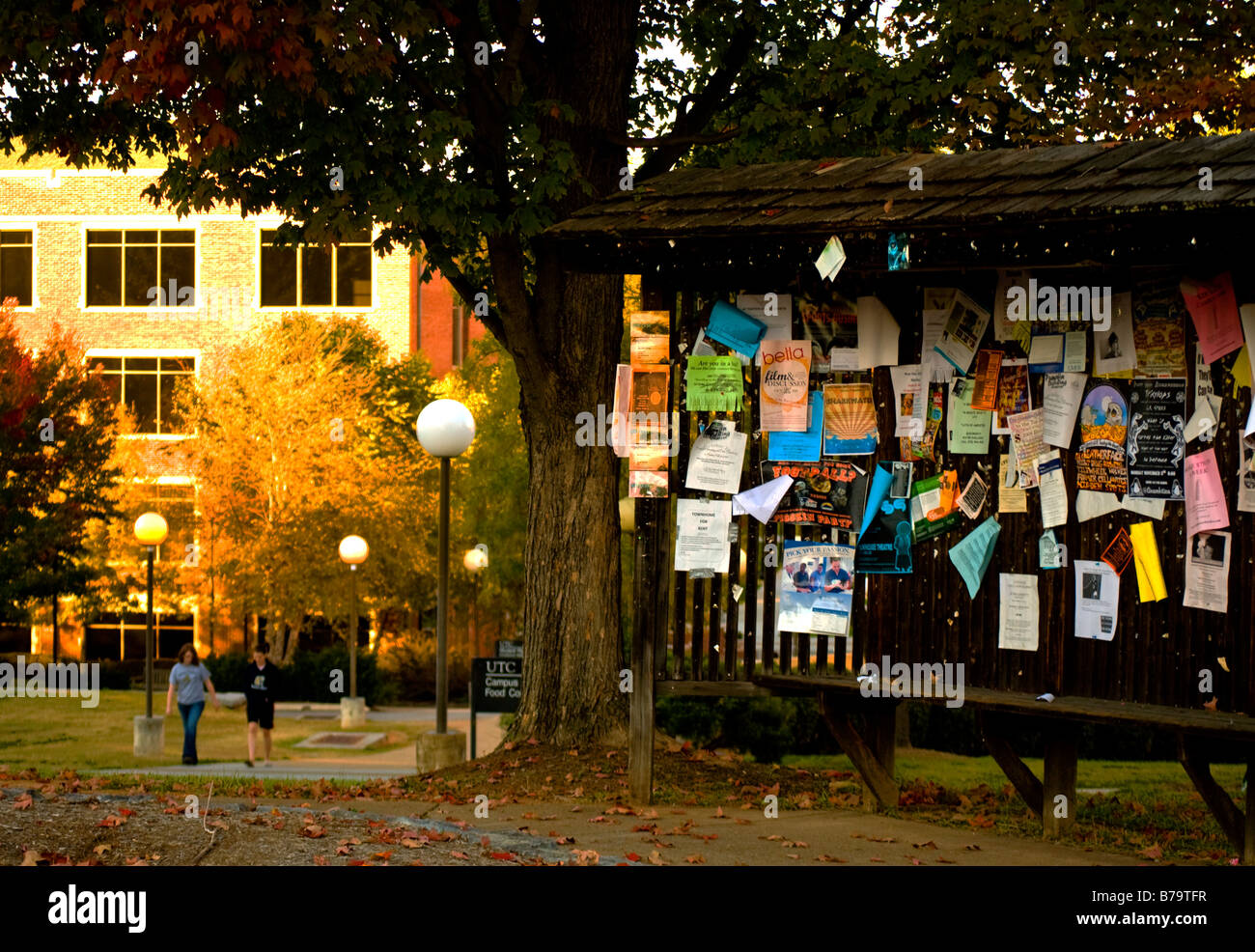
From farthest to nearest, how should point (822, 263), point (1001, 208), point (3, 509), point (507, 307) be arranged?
point (3, 509)
point (507, 307)
point (822, 263)
point (1001, 208)

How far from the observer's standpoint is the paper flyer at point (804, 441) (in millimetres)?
9672

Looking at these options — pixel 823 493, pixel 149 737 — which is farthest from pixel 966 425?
pixel 149 737

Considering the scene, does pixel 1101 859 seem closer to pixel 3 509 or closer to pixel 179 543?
pixel 3 509

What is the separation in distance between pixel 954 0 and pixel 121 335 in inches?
1459

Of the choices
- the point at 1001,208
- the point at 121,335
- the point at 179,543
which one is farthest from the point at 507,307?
the point at 121,335

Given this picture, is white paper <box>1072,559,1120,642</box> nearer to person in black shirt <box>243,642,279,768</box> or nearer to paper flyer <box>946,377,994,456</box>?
paper flyer <box>946,377,994,456</box>

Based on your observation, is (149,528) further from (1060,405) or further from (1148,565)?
(1148,565)

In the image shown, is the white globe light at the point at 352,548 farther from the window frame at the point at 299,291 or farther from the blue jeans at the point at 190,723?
the window frame at the point at 299,291

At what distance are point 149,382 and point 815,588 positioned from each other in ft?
129

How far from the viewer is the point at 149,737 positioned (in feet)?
79.9

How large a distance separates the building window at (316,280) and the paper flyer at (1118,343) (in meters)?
38.9

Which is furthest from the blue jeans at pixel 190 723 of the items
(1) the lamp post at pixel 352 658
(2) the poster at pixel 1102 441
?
(2) the poster at pixel 1102 441

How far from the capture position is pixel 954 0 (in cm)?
1411

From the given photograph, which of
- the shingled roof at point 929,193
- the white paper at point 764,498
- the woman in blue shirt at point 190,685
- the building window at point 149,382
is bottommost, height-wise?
the woman in blue shirt at point 190,685
